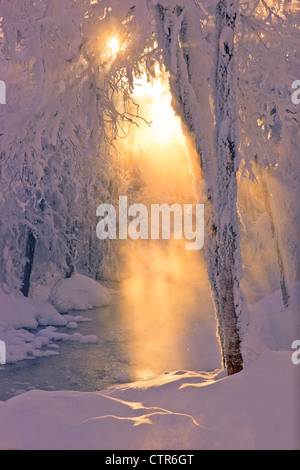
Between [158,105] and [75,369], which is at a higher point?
[158,105]

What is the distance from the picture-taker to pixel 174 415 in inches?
193

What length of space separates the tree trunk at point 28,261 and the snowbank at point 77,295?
54.4 inches

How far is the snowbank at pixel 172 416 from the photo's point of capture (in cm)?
440

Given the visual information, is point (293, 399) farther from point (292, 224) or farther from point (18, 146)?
point (292, 224)

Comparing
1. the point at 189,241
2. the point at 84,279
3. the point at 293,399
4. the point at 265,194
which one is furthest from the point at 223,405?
the point at 189,241

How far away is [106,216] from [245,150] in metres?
18.7

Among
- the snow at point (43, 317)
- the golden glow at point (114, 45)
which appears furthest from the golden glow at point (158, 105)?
the snow at point (43, 317)

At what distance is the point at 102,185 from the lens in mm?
26078

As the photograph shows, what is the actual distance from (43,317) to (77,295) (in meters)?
3.99
